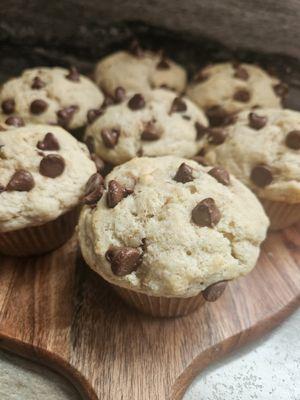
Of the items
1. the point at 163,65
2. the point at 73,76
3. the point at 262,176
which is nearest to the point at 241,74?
the point at 163,65

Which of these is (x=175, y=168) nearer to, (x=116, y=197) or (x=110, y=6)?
(x=116, y=197)

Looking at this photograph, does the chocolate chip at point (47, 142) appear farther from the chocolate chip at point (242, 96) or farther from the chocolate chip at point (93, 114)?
the chocolate chip at point (242, 96)

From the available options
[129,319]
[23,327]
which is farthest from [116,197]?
[23,327]

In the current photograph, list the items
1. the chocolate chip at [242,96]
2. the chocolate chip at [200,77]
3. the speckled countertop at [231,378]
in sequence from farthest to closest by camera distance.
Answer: the chocolate chip at [200,77], the chocolate chip at [242,96], the speckled countertop at [231,378]

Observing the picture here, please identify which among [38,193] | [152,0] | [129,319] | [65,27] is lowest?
[129,319]

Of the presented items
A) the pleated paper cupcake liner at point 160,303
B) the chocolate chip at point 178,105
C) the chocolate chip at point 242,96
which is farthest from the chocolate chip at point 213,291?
the chocolate chip at point 242,96

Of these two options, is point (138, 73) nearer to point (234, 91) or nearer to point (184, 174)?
point (234, 91)

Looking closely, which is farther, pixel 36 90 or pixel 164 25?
pixel 164 25

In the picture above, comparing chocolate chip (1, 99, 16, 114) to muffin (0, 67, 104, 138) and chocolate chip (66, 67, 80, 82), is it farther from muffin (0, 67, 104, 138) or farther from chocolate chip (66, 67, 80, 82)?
chocolate chip (66, 67, 80, 82)
